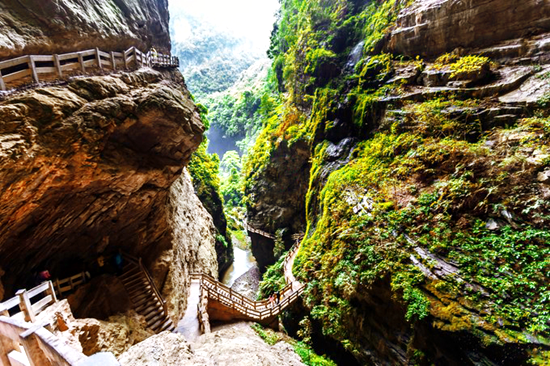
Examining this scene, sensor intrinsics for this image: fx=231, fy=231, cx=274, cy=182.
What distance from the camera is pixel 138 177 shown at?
9188 millimetres

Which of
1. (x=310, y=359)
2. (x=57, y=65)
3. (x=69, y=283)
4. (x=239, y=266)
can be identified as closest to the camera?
(x=57, y=65)

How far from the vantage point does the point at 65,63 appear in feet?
24.9

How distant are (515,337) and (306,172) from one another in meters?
16.4

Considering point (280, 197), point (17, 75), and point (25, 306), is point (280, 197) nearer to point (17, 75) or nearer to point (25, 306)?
point (17, 75)

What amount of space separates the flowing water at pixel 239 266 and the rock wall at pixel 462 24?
2507 centimetres

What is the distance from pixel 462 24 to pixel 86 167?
17579mm

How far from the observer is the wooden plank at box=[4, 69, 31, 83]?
574 centimetres

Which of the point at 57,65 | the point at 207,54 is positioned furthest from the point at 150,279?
the point at 207,54

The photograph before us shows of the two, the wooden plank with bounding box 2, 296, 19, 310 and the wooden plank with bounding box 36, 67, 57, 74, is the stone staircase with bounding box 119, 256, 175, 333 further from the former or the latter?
the wooden plank with bounding box 36, 67, 57, 74

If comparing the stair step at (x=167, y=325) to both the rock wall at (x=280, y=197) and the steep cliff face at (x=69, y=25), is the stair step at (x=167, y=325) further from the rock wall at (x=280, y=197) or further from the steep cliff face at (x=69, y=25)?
the rock wall at (x=280, y=197)

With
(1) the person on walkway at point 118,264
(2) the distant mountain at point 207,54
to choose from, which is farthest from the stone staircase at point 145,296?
(2) the distant mountain at point 207,54

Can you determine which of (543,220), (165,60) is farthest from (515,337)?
(165,60)

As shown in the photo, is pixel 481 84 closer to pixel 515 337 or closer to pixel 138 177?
pixel 515 337

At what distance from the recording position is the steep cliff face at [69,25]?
20.1ft
